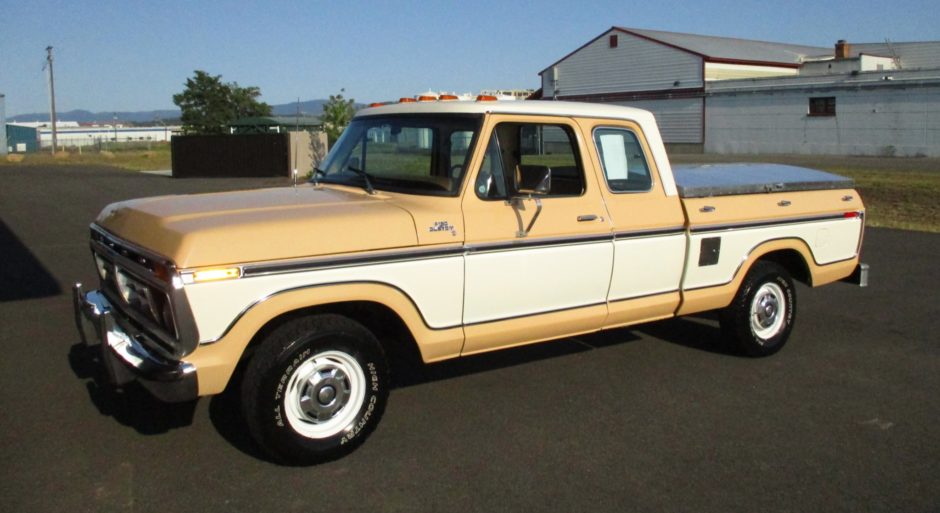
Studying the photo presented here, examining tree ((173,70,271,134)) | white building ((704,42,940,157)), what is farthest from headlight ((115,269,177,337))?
tree ((173,70,271,134))

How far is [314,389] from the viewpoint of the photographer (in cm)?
450

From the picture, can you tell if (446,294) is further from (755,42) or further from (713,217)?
(755,42)

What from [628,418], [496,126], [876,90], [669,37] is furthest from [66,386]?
[669,37]

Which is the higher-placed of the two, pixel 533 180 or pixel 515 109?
pixel 515 109

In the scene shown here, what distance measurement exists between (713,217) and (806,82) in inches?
1464

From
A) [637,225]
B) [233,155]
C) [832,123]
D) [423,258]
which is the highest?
[832,123]

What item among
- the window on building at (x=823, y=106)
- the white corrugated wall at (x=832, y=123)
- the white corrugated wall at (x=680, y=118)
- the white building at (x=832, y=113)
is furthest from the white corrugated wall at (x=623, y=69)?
the window on building at (x=823, y=106)

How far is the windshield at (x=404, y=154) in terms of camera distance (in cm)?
516

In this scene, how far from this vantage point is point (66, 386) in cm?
581

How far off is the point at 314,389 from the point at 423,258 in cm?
93

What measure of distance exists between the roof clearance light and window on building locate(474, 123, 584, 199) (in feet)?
5.16

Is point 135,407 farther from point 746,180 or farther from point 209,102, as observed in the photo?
point 209,102

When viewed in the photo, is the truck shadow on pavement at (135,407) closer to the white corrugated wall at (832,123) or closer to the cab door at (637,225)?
the cab door at (637,225)

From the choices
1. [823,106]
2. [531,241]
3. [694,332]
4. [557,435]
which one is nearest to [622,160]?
[531,241]
